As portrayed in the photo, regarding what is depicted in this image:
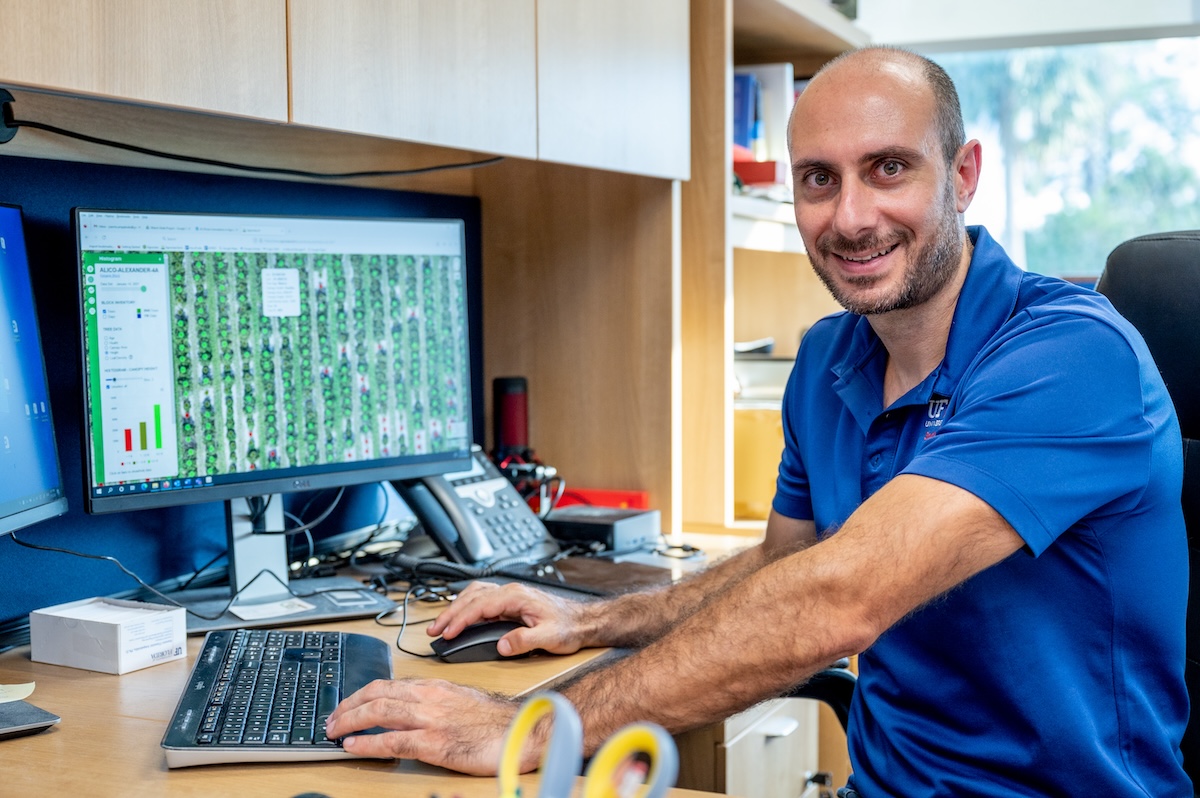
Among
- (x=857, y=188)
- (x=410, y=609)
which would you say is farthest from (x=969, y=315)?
(x=410, y=609)

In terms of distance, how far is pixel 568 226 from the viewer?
2.22m

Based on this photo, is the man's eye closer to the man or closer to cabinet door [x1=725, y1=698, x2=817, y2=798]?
the man

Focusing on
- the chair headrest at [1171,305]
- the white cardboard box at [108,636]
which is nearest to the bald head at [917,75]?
the chair headrest at [1171,305]

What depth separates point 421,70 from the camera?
1519 mm

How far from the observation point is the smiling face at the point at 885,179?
1320mm

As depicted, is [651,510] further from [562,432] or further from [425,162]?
[425,162]

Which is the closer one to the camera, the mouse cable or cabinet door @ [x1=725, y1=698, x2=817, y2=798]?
the mouse cable

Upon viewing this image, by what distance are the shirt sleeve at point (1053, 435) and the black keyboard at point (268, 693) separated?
573mm

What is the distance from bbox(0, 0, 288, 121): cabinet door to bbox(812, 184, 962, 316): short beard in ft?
2.16

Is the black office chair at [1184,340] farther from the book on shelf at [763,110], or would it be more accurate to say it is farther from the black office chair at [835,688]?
the book on shelf at [763,110]

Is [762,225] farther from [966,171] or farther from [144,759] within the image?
[144,759]

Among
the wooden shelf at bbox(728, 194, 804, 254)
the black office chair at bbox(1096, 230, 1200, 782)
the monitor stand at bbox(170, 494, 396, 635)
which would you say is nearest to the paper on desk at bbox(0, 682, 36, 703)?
the monitor stand at bbox(170, 494, 396, 635)

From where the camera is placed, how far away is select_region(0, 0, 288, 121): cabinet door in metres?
1.08

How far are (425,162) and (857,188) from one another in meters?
0.98
